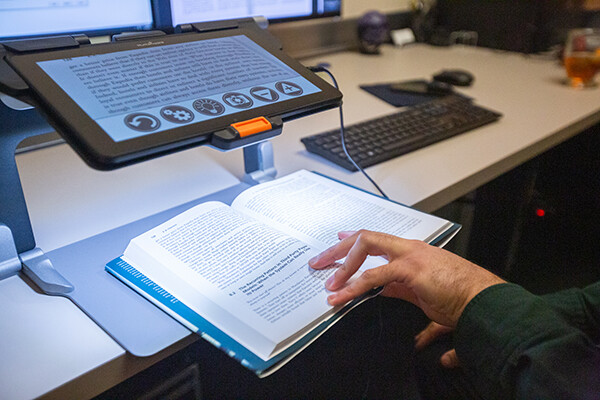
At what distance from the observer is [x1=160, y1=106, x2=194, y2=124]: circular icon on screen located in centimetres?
49

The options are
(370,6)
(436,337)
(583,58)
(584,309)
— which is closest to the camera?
(584,309)

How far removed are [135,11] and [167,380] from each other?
503 mm

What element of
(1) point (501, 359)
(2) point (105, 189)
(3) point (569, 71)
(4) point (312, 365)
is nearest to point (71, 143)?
(2) point (105, 189)

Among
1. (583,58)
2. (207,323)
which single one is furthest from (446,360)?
(583,58)

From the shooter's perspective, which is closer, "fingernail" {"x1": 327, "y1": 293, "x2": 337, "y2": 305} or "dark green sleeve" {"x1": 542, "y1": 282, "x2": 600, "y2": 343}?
"fingernail" {"x1": 327, "y1": 293, "x2": 337, "y2": 305}

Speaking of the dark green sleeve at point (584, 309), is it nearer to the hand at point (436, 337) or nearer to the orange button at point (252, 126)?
the hand at point (436, 337)

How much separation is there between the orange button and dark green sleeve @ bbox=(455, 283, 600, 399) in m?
0.30

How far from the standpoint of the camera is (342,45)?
1.61m

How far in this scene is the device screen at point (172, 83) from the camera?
18.8 inches

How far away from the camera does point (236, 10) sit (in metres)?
0.85

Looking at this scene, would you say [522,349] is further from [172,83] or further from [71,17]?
[71,17]

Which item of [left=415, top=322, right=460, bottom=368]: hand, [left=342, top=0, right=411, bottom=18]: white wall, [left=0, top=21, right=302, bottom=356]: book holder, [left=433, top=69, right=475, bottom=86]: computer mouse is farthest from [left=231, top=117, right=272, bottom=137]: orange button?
[left=342, top=0, right=411, bottom=18]: white wall

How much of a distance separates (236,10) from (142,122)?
1.50 ft

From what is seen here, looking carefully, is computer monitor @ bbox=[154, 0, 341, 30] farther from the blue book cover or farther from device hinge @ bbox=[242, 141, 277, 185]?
the blue book cover
